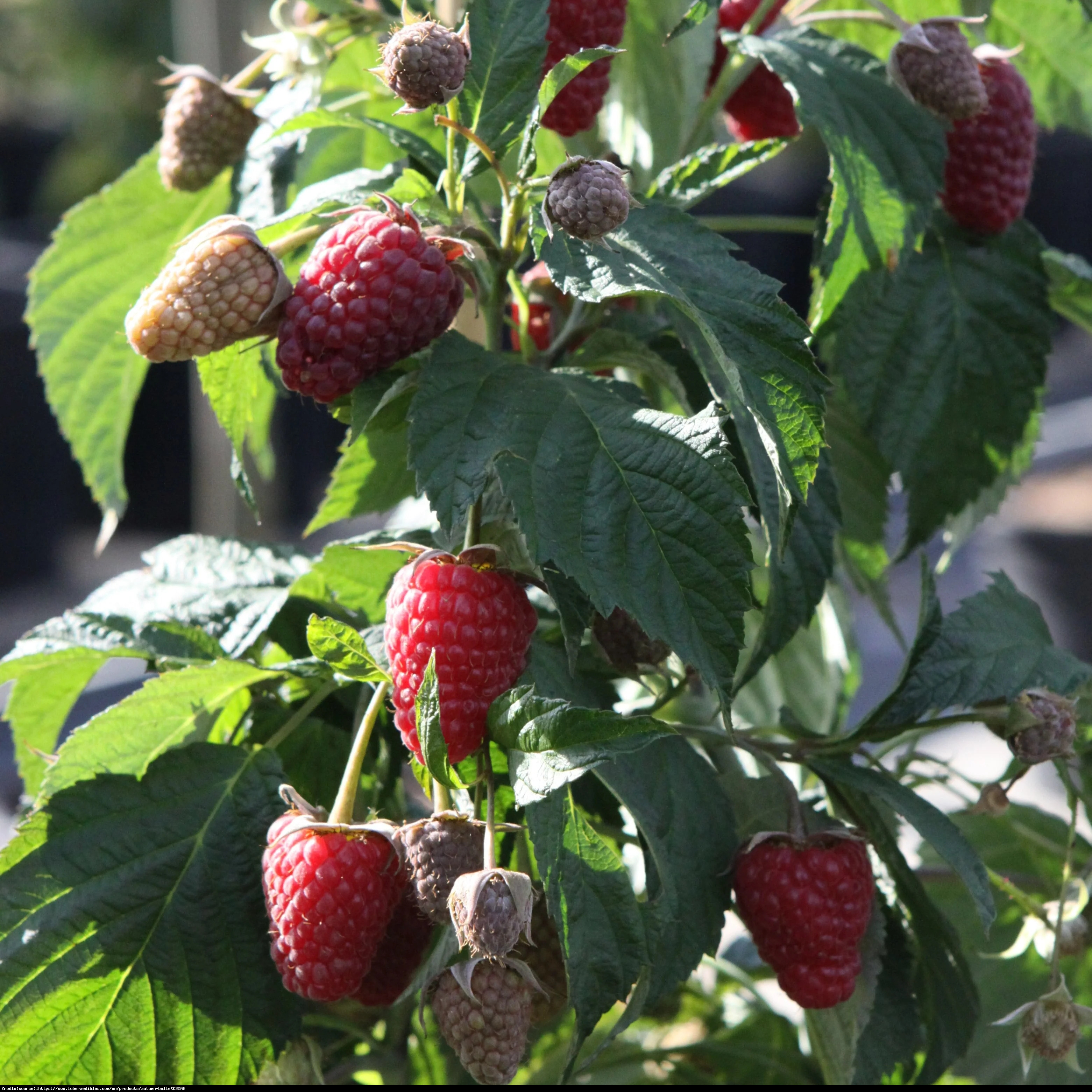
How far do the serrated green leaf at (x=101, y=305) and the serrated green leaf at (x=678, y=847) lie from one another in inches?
11.8

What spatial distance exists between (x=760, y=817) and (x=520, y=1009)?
0.13 m

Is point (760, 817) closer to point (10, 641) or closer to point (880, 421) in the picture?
point (880, 421)

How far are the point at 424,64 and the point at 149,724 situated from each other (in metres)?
0.24

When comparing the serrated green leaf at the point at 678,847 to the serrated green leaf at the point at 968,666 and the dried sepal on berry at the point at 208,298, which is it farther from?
the dried sepal on berry at the point at 208,298

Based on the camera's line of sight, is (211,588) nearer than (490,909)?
No

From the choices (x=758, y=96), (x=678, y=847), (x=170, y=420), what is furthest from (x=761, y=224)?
(x=170, y=420)

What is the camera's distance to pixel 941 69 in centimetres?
45

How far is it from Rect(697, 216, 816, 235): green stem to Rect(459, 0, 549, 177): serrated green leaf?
0.11 meters

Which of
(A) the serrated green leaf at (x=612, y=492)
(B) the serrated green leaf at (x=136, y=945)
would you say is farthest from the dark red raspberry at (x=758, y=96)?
(B) the serrated green leaf at (x=136, y=945)

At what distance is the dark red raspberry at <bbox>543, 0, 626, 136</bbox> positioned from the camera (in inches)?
16.3

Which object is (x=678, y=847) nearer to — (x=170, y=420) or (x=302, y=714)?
(x=302, y=714)

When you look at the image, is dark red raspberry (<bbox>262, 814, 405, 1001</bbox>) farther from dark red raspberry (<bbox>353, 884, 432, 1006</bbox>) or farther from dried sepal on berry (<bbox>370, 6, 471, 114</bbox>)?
dried sepal on berry (<bbox>370, 6, 471, 114</bbox>)

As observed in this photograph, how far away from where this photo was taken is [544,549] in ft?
1.13

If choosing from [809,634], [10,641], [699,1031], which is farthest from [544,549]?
[10,641]
